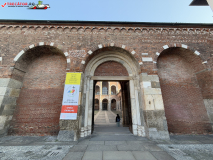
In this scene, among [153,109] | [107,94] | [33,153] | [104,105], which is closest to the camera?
[33,153]


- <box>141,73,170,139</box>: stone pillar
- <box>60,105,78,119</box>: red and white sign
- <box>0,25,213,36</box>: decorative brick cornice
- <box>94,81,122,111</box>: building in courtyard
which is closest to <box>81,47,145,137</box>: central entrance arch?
<box>141,73,170,139</box>: stone pillar

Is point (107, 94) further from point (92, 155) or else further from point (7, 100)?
point (92, 155)

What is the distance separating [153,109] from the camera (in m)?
5.59

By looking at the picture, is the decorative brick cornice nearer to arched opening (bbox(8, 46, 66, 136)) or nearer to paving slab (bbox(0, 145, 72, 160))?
arched opening (bbox(8, 46, 66, 136))

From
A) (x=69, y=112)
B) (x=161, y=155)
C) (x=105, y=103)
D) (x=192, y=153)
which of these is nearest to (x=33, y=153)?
(x=69, y=112)

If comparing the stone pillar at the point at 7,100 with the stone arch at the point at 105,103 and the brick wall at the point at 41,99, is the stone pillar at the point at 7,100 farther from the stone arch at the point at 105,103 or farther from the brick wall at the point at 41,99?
the stone arch at the point at 105,103

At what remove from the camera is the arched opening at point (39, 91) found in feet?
19.9

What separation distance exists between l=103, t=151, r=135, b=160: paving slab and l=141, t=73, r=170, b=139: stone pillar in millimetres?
2436

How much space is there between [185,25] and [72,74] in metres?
9.69

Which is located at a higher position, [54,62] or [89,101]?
[54,62]

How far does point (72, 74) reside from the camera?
6.05 m

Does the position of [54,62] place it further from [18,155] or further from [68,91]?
[18,155]

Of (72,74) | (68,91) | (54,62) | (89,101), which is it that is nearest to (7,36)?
(54,62)

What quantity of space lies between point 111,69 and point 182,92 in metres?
5.64
